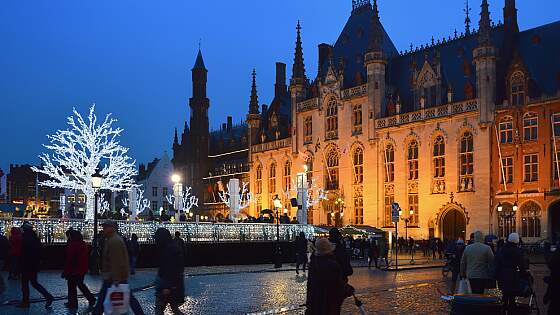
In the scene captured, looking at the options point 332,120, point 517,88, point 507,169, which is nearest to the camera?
point 507,169

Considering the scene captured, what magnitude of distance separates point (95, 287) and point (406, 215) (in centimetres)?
3771

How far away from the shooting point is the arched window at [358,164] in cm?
6159

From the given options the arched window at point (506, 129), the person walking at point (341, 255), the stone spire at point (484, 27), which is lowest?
the person walking at point (341, 255)

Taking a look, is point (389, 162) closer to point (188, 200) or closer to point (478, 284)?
point (188, 200)

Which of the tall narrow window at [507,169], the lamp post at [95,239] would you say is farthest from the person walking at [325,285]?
the tall narrow window at [507,169]

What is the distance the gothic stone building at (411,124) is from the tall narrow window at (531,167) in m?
0.61

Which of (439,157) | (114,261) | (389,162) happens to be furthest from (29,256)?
(389,162)

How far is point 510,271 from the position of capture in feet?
45.4

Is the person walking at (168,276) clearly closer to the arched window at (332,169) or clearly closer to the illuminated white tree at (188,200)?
the arched window at (332,169)

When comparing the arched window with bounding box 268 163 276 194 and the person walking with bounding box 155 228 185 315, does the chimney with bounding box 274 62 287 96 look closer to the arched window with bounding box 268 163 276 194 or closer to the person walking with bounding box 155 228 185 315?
the arched window with bounding box 268 163 276 194

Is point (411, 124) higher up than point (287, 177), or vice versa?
point (411, 124)

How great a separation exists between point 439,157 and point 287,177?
719 inches

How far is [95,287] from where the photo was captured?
875 inches

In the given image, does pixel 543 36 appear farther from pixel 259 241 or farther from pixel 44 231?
pixel 44 231
